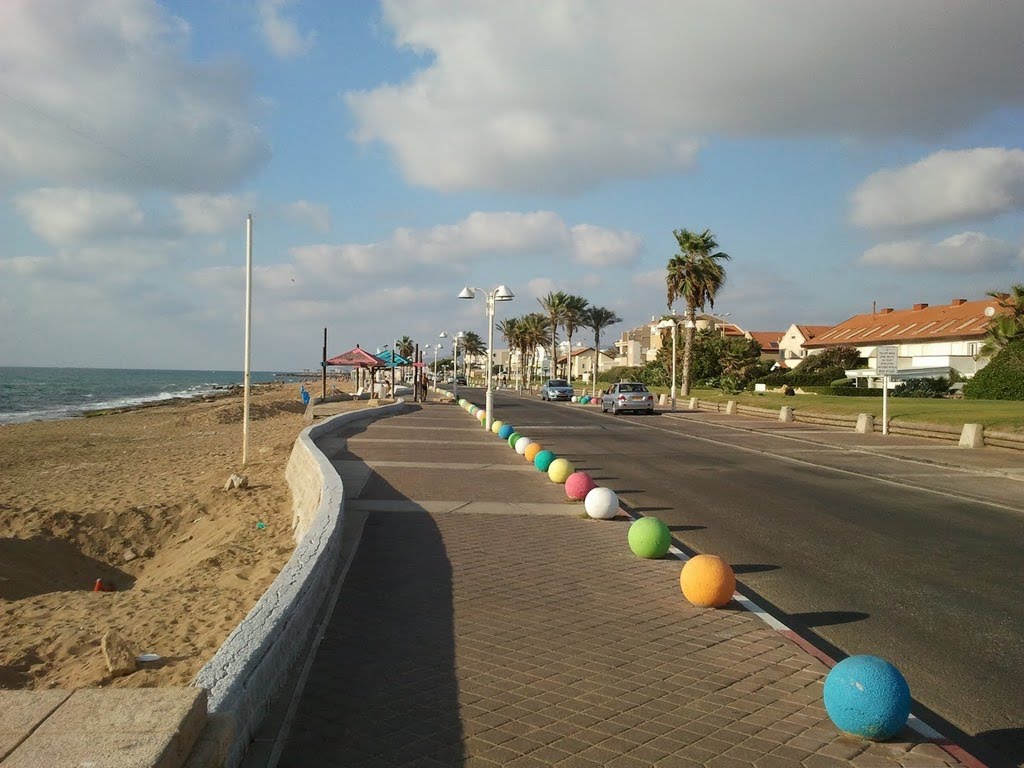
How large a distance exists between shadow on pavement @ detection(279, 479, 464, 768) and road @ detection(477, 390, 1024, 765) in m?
2.88

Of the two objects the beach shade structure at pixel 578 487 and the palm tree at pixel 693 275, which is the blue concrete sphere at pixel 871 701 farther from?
the palm tree at pixel 693 275

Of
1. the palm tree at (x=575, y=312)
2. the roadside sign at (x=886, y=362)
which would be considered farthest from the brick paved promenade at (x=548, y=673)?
the palm tree at (x=575, y=312)

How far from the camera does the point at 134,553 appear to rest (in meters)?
13.1

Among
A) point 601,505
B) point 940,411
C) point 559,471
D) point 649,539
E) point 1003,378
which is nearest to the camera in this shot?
point 649,539

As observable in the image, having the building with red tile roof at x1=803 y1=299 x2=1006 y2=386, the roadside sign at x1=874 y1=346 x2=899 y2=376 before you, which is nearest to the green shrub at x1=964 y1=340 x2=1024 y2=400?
the building with red tile roof at x1=803 y1=299 x2=1006 y2=386

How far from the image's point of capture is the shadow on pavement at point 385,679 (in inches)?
170

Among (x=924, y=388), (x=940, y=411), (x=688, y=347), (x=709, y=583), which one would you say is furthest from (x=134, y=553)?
(x=924, y=388)

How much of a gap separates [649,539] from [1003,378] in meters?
37.0

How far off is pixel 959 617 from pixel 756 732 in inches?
139

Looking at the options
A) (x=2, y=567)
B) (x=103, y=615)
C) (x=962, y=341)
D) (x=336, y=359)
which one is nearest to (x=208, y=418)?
(x=336, y=359)

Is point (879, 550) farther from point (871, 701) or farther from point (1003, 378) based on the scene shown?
point (1003, 378)

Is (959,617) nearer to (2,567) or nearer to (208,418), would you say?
(2,567)

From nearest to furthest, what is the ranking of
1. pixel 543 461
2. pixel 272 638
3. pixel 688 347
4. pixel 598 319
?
pixel 272 638 < pixel 543 461 < pixel 688 347 < pixel 598 319

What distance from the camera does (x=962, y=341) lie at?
201ft
